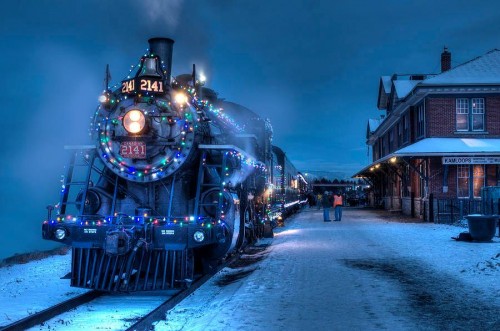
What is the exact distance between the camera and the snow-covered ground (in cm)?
682

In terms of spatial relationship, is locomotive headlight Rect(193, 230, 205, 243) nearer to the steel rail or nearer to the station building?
the steel rail

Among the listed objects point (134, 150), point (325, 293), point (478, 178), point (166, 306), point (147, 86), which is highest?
point (147, 86)

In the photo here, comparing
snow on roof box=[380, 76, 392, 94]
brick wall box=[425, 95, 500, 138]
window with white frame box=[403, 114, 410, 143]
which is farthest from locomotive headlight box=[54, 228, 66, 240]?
snow on roof box=[380, 76, 392, 94]

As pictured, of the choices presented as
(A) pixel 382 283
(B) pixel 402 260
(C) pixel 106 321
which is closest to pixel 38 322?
(C) pixel 106 321

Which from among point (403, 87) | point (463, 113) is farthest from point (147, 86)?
point (403, 87)

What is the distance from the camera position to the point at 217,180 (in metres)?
10.5

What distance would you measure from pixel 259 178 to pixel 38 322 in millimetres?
8230

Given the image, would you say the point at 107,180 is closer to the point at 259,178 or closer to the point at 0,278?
the point at 0,278

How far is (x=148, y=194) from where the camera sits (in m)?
10.2

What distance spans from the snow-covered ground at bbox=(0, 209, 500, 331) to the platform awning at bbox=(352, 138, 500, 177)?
386 inches

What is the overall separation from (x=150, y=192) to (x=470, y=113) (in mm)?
20337

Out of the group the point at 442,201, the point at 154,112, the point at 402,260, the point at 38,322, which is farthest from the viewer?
the point at 442,201

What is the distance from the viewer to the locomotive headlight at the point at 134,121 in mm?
9758

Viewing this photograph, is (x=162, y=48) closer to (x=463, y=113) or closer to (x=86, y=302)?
(x=86, y=302)
